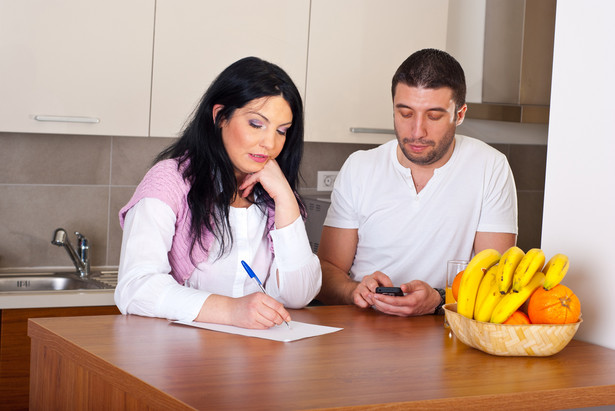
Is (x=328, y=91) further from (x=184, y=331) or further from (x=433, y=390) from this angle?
(x=433, y=390)

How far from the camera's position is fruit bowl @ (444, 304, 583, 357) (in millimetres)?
1329

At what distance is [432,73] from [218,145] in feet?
2.01

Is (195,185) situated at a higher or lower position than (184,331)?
higher

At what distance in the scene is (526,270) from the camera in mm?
1358

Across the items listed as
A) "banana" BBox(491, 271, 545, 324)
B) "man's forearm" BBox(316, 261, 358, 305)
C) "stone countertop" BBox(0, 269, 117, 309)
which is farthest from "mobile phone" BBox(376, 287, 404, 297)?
"stone countertop" BBox(0, 269, 117, 309)

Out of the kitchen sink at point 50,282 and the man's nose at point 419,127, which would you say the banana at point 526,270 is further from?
the kitchen sink at point 50,282

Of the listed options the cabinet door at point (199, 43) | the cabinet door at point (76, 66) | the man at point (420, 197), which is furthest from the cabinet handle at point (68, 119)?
the man at point (420, 197)

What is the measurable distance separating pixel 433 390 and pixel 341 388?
0.14 m

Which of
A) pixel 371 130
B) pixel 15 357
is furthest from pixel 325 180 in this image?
pixel 15 357

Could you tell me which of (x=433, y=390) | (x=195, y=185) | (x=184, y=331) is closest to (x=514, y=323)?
(x=433, y=390)

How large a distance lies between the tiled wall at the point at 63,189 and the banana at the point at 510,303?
2009 mm

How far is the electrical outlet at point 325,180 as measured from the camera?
11.1ft

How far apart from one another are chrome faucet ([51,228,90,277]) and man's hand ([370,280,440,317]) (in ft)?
4.93

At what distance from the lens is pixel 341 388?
1.10 metres
